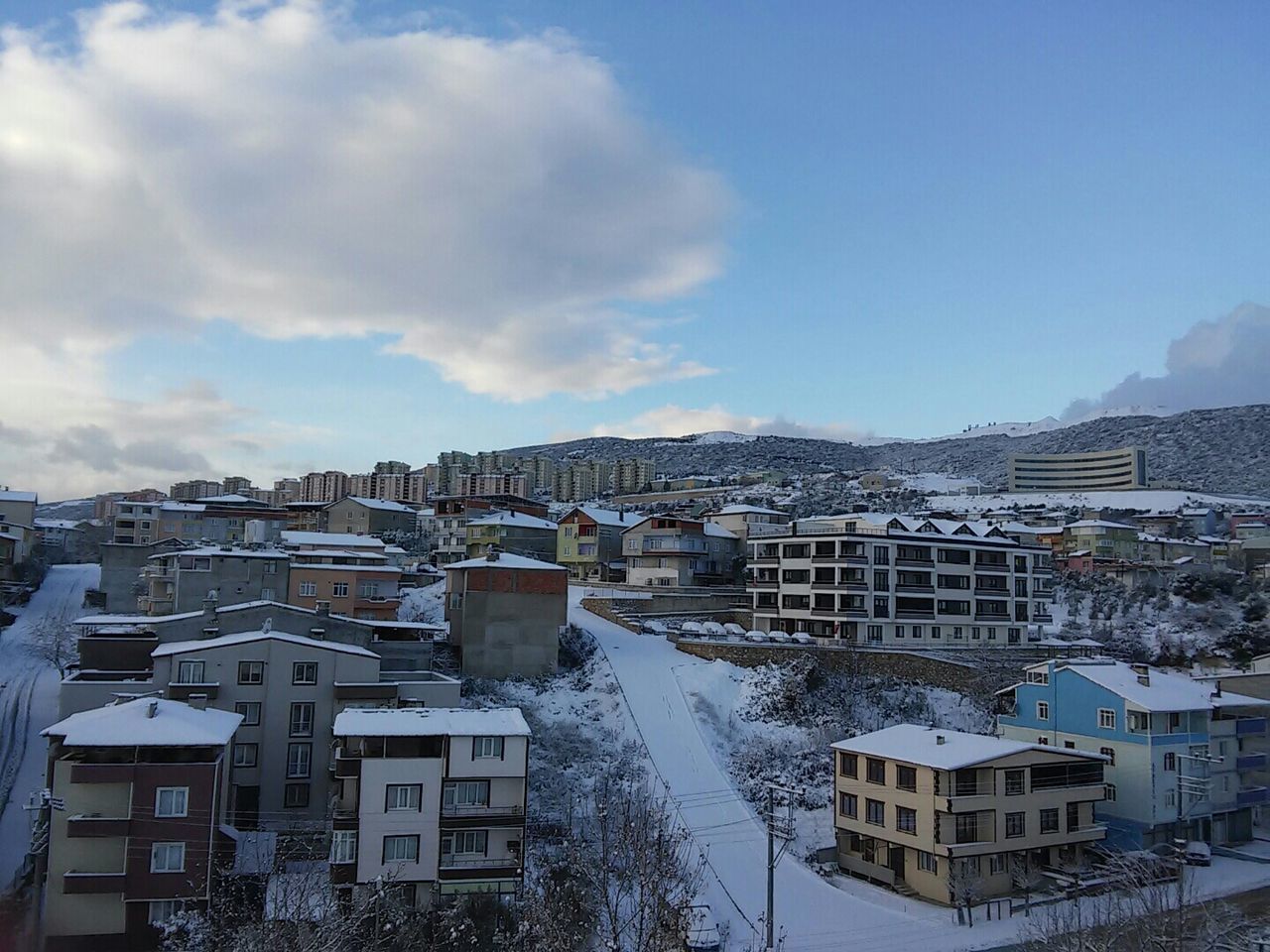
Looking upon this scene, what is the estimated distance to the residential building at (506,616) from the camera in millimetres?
38625

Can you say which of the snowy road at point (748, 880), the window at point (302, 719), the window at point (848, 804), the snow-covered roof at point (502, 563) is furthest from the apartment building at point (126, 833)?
the window at point (848, 804)

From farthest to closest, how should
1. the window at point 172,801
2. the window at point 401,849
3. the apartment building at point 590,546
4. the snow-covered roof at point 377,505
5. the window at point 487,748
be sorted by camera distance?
the snow-covered roof at point 377,505
the apartment building at point 590,546
the window at point 487,748
the window at point 401,849
the window at point 172,801

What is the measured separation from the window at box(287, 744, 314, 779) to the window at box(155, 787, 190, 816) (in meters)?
5.95

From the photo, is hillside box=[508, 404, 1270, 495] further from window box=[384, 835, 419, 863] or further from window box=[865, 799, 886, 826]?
window box=[384, 835, 419, 863]

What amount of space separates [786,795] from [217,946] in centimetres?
1897

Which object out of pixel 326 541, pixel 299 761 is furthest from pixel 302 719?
pixel 326 541

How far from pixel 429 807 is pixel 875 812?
13792mm

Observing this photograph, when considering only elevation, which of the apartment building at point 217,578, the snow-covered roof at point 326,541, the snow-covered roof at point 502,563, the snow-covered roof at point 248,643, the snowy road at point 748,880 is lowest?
the snowy road at point 748,880

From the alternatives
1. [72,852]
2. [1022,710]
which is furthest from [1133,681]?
[72,852]

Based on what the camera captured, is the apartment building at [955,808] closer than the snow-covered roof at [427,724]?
No

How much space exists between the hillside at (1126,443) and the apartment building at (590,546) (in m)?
92.9

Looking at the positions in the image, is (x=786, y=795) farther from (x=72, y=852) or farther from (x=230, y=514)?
(x=230, y=514)

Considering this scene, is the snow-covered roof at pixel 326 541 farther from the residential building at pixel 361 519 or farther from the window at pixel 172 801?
the window at pixel 172 801

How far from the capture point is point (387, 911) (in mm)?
22469
